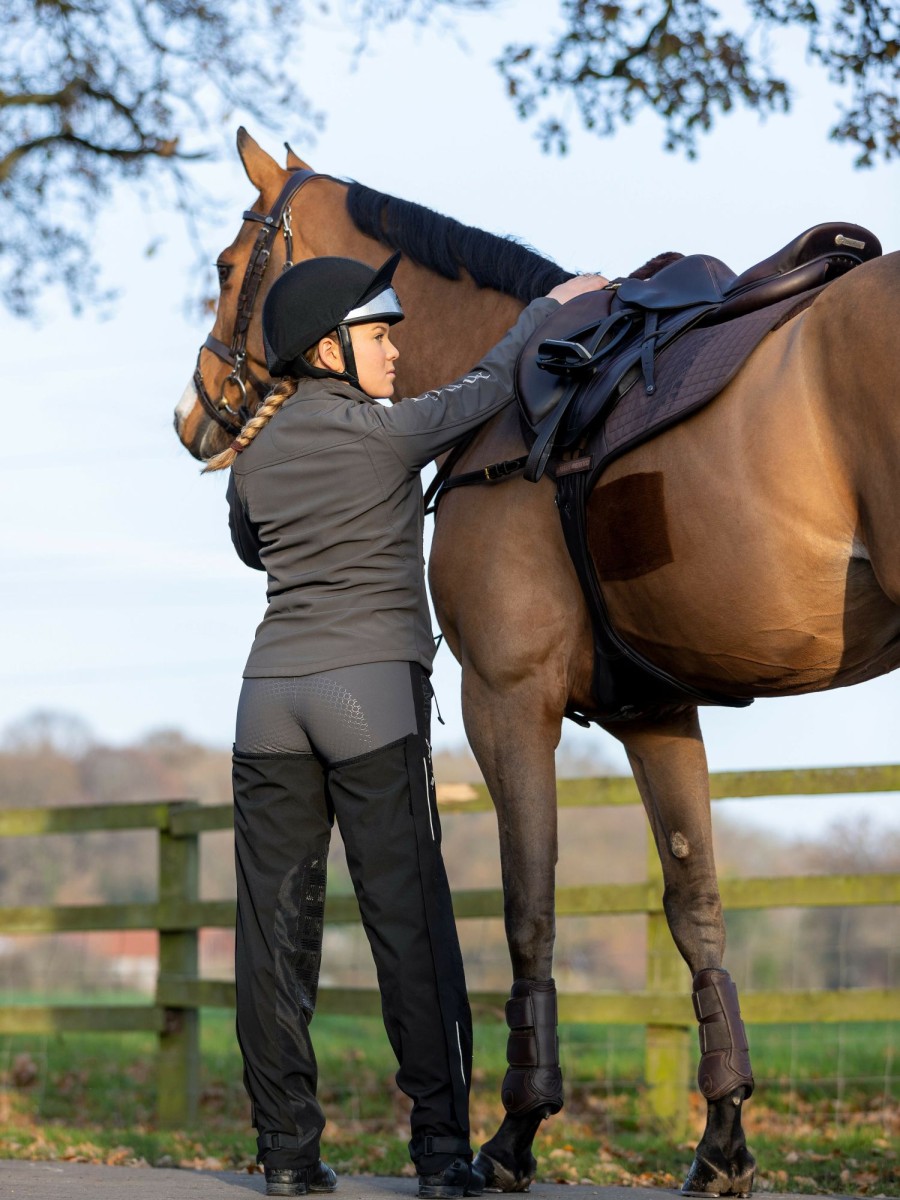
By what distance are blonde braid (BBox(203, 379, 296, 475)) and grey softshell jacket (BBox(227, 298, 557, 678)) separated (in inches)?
0.9

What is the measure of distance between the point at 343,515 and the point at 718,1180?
1.85 metres

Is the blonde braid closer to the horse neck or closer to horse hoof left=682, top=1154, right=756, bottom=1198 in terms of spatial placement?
the horse neck

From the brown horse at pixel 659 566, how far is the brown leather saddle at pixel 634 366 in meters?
0.06

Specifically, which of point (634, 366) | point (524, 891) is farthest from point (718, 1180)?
point (634, 366)

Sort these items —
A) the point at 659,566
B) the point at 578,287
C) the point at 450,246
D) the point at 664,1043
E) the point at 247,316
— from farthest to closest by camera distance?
the point at 664,1043 → the point at 247,316 → the point at 450,246 → the point at 578,287 → the point at 659,566

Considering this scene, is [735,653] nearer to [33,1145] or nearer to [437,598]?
[437,598]

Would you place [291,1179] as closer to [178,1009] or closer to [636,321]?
[636,321]

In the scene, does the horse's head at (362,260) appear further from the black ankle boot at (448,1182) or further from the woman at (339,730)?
the black ankle boot at (448,1182)

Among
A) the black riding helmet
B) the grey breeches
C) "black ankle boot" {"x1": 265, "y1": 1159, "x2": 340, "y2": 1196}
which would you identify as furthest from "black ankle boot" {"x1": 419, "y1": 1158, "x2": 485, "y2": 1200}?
the black riding helmet

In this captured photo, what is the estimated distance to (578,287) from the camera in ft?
12.1

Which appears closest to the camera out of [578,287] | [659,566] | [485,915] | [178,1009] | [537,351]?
[659,566]

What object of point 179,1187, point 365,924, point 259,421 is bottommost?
point 179,1187

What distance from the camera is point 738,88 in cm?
657

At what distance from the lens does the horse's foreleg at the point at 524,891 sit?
330 cm
